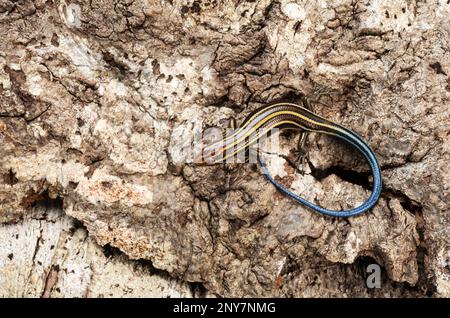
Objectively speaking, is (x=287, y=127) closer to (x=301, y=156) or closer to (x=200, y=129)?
(x=301, y=156)

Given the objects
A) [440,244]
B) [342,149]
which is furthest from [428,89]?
[440,244]

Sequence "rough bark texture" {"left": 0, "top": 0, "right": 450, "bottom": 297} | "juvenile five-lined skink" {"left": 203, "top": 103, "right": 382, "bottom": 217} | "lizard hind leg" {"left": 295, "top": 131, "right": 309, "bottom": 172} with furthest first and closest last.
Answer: "lizard hind leg" {"left": 295, "top": 131, "right": 309, "bottom": 172}, "juvenile five-lined skink" {"left": 203, "top": 103, "right": 382, "bottom": 217}, "rough bark texture" {"left": 0, "top": 0, "right": 450, "bottom": 297}

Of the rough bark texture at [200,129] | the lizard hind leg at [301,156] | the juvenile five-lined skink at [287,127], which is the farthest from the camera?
the lizard hind leg at [301,156]

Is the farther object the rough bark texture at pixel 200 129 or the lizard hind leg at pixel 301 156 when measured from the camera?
the lizard hind leg at pixel 301 156

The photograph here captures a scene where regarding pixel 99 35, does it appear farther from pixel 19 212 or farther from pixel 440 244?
pixel 440 244

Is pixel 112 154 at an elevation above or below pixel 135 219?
above

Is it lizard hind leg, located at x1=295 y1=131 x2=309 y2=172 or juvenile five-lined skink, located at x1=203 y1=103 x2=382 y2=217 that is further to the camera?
lizard hind leg, located at x1=295 y1=131 x2=309 y2=172

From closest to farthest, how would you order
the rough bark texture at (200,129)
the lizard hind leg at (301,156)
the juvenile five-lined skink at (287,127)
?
the rough bark texture at (200,129) < the juvenile five-lined skink at (287,127) < the lizard hind leg at (301,156)
